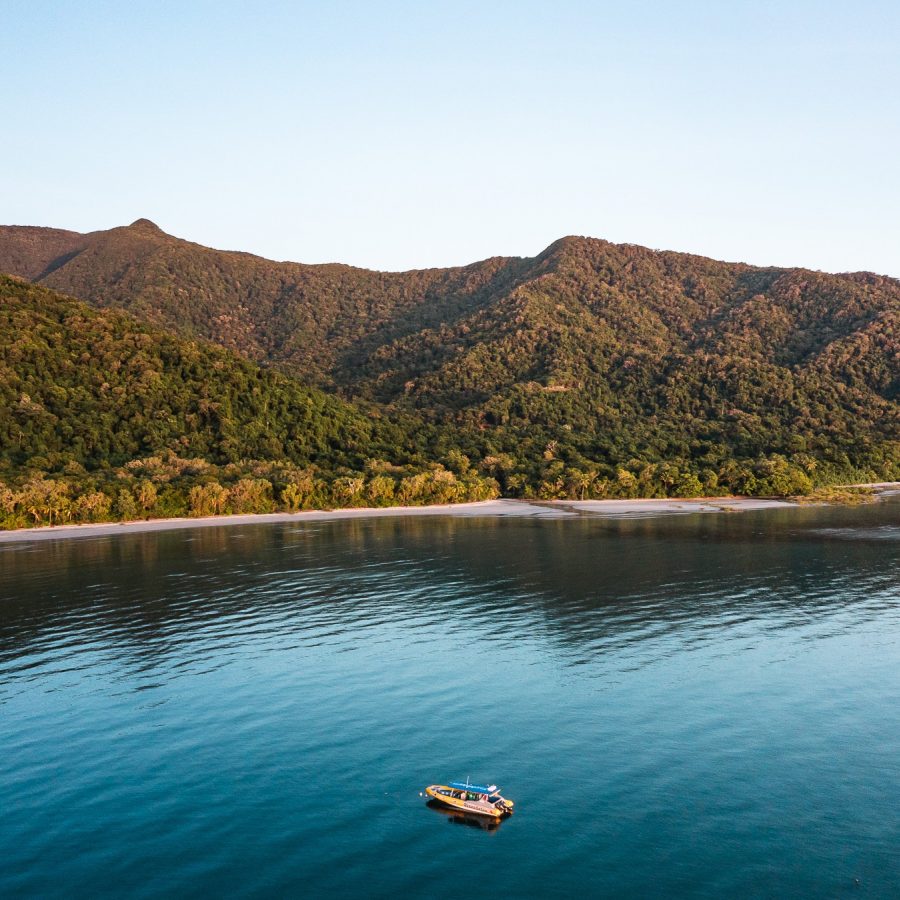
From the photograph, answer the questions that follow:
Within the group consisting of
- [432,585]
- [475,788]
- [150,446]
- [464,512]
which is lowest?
[464,512]

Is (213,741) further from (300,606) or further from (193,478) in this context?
(193,478)

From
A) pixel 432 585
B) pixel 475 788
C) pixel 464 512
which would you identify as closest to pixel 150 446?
pixel 464 512

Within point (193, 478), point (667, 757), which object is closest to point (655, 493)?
point (193, 478)

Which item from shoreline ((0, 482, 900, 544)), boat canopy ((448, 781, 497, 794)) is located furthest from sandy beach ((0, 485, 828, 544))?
boat canopy ((448, 781, 497, 794))

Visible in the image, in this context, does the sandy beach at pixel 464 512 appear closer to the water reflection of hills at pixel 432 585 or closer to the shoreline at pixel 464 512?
the shoreline at pixel 464 512

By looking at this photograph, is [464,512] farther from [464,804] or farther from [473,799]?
[464,804]
